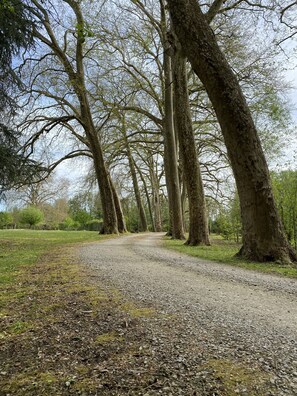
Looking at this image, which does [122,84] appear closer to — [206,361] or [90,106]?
[90,106]

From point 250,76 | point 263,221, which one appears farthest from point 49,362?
point 250,76

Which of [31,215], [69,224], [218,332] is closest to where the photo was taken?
[218,332]

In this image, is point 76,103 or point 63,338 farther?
point 76,103

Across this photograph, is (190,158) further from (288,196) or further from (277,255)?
(277,255)

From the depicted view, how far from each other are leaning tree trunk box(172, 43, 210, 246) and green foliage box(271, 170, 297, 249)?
263 cm

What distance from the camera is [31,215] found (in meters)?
39.4

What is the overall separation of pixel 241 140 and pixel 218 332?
5335mm

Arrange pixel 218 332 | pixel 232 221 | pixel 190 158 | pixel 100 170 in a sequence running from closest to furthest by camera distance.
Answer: pixel 218 332
pixel 190 158
pixel 232 221
pixel 100 170

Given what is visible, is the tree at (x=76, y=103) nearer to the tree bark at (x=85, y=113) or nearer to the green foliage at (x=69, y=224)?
the tree bark at (x=85, y=113)

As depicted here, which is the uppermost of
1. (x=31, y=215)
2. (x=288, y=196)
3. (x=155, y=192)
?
(x=155, y=192)

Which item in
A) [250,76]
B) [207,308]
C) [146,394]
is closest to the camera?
[146,394]

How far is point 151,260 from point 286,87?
10.5 meters

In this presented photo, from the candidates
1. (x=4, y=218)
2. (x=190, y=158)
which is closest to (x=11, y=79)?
(x=190, y=158)

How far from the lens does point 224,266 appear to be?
6484 mm
